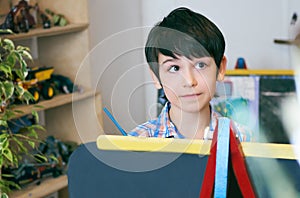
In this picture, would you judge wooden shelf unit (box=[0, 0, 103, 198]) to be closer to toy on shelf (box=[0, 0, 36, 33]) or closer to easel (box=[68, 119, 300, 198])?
toy on shelf (box=[0, 0, 36, 33])

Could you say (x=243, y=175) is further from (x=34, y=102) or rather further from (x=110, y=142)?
(x=34, y=102)

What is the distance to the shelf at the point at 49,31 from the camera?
A: 94.0 inches

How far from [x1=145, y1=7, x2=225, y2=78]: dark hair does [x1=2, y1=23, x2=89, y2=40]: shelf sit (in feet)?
4.31

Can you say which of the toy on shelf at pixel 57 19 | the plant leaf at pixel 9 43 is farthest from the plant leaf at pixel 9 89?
the toy on shelf at pixel 57 19

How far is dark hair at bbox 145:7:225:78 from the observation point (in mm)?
1115

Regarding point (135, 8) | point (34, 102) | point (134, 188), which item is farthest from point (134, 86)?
point (135, 8)

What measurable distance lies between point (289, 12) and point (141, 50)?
7.61ft

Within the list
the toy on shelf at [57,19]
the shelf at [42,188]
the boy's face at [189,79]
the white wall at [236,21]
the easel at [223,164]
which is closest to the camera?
the easel at [223,164]

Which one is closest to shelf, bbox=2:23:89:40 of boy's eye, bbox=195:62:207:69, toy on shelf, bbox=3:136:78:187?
toy on shelf, bbox=3:136:78:187

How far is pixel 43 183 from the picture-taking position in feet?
8.21

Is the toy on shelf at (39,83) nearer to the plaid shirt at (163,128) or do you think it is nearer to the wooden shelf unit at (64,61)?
the wooden shelf unit at (64,61)

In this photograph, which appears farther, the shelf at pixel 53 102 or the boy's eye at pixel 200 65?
the shelf at pixel 53 102

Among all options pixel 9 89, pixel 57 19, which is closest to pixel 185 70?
pixel 9 89

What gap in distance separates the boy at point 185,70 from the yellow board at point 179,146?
0.07m
